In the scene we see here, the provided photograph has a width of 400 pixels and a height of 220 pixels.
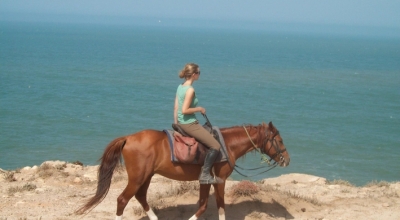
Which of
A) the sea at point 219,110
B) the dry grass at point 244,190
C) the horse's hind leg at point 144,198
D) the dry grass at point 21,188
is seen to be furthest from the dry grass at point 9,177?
the dry grass at point 244,190

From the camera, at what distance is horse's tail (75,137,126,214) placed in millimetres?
9016

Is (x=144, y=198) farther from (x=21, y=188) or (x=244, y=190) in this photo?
(x=21, y=188)

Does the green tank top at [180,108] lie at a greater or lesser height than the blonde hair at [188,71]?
lesser

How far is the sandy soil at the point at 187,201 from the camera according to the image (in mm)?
10227

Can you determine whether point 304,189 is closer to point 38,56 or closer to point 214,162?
point 214,162

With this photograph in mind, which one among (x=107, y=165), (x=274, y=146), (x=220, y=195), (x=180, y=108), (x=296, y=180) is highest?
(x=180, y=108)

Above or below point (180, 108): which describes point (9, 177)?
below

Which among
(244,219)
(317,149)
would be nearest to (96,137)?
(317,149)

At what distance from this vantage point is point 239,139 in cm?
955

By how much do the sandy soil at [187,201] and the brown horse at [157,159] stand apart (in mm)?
842

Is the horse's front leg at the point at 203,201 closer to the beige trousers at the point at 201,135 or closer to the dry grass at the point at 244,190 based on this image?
the beige trousers at the point at 201,135

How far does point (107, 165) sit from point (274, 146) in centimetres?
305

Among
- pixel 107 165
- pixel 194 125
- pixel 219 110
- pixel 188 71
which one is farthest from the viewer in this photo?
pixel 219 110

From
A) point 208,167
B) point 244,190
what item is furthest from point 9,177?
point 208,167
